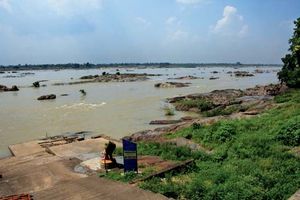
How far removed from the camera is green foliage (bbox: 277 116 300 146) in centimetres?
1427

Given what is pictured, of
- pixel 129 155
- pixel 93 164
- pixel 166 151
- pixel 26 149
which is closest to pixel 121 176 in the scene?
pixel 129 155

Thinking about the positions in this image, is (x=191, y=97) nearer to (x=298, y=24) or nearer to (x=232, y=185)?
(x=298, y=24)

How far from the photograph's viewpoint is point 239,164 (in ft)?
39.1

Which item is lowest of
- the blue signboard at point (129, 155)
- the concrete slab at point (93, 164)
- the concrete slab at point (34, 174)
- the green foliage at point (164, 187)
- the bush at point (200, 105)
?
the bush at point (200, 105)

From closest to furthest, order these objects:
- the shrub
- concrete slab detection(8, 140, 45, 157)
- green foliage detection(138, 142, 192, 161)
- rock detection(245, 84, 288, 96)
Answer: green foliage detection(138, 142, 192, 161) < the shrub < concrete slab detection(8, 140, 45, 157) < rock detection(245, 84, 288, 96)

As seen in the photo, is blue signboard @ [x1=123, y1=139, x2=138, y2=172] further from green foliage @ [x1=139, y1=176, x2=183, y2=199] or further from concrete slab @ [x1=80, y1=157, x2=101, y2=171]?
concrete slab @ [x1=80, y1=157, x2=101, y2=171]

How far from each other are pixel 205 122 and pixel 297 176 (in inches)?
425

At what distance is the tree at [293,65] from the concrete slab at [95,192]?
26348 millimetres

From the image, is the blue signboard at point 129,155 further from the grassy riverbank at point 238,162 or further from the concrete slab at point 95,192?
the grassy riverbank at point 238,162

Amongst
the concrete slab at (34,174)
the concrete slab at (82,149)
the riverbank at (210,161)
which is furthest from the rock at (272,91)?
the concrete slab at (34,174)

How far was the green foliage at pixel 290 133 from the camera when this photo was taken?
46.8 ft

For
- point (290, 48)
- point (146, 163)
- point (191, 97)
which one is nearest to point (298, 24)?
point (290, 48)

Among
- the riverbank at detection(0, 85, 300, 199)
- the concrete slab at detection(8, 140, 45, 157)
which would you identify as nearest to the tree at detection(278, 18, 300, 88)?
the riverbank at detection(0, 85, 300, 199)

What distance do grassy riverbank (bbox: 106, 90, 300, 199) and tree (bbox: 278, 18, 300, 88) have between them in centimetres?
1775
